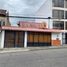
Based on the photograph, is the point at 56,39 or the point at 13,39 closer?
the point at 13,39

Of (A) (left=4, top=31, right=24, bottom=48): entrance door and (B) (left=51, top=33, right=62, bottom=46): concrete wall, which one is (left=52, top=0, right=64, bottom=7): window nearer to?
(B) (left=51, top=33, right=62, bottom=46): concrete wall

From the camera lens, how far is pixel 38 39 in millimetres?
A: 37031

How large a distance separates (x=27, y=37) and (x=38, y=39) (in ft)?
7.81

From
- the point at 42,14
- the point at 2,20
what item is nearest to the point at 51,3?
the point at 42,14

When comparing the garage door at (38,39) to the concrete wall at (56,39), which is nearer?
the garage door at (38,39)

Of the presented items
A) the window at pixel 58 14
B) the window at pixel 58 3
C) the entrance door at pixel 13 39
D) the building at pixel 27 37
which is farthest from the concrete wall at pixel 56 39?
the window at pixel 58 3

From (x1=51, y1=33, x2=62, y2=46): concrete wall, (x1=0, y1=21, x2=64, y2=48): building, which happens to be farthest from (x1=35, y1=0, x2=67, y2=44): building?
(x1=0, y1=21, x2=64, y2=48): building

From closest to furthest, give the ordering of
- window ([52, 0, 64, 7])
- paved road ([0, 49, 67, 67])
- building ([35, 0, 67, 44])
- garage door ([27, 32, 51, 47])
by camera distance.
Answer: paved road ([0, 49, 67, 67]) → garage door ([27, 32, 51, 47]) → building ([35, 0, 67, 44]) → window ([52, 0, 64, 7])

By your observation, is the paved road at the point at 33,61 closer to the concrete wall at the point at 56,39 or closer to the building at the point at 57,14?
the concrete wall at the point at 56,39

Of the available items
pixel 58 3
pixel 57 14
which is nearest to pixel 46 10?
pixel 57 14

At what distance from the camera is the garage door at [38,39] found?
36.4 metres

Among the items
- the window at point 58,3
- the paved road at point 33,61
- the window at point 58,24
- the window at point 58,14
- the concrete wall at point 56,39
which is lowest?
the paved road at point 33,61

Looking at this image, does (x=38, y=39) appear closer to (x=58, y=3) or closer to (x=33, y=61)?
(x=58, y=3)

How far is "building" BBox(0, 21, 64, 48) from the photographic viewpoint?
34188 mm
